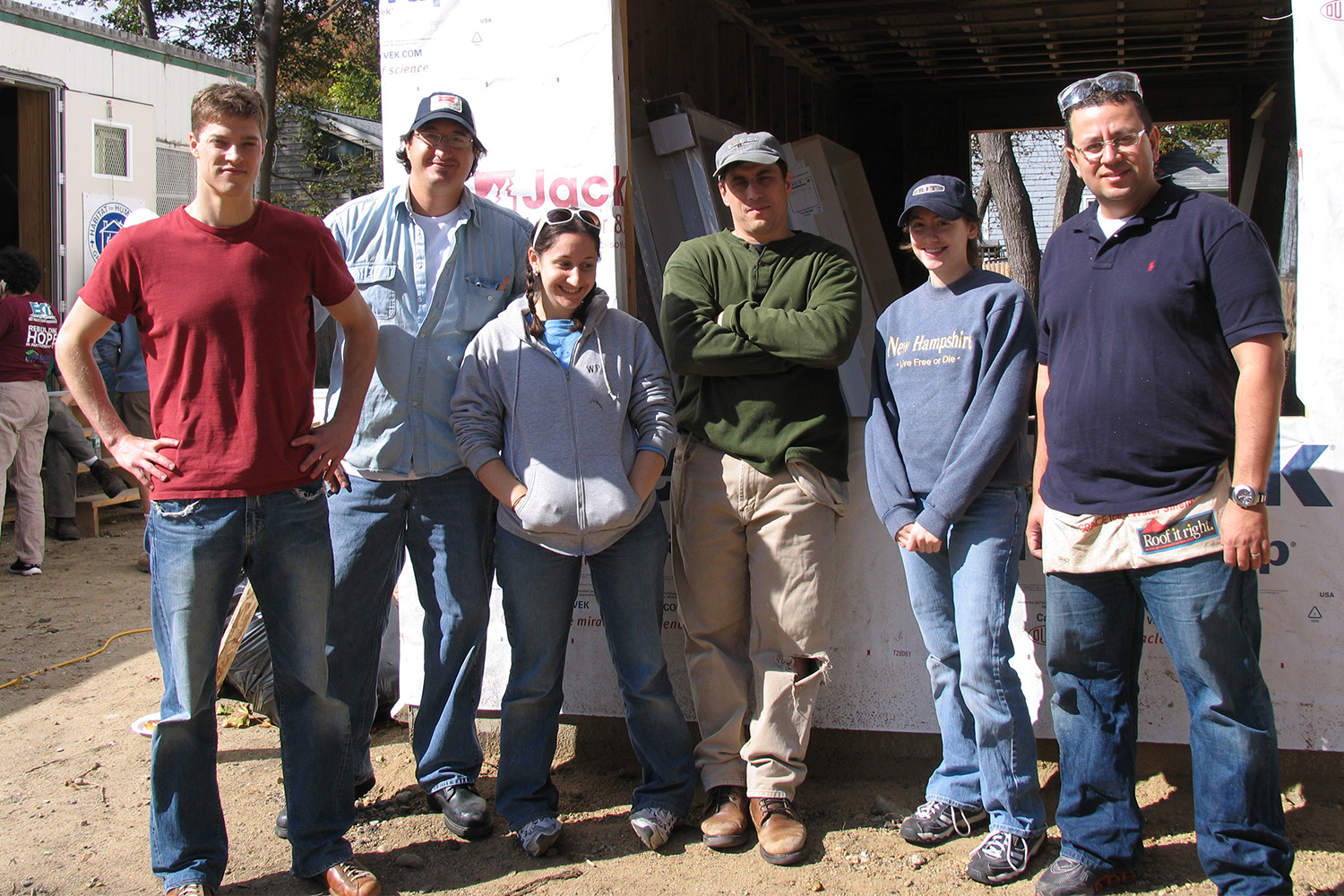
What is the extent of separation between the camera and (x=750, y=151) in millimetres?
3121

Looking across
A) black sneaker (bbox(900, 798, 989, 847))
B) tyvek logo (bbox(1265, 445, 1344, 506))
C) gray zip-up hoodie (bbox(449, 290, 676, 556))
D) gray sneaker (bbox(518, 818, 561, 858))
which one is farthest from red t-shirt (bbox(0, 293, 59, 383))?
tyvek logo (bbox(1265, 445, 1344, 506))

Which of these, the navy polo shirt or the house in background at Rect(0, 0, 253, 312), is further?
the house in background at Rect(0, 0, 253, 312)

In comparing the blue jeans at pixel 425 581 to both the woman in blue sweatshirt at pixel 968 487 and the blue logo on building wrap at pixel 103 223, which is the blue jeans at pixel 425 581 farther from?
the blue logo on building wrap at pixel 103 223

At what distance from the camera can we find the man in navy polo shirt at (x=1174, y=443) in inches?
96.1

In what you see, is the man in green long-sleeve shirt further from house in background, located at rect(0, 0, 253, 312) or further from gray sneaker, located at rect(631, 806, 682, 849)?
house in background, located at rect(0, 0, 253, 312)

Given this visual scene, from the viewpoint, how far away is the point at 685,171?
15.5ft

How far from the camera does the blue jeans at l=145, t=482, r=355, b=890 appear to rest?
8.91ft

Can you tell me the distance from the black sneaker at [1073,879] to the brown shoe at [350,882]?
177cm

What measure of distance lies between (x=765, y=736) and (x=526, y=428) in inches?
44.3

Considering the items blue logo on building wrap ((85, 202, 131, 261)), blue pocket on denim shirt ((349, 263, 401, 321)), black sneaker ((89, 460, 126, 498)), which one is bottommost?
black sneaker ((89, 460, 126, 498))

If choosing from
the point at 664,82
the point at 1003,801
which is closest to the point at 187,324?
the point at 1003,801

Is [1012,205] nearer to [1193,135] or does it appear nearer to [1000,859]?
[1000,859]

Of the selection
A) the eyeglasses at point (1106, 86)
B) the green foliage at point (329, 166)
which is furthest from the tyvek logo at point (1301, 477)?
the green foliage at point (329, 166)

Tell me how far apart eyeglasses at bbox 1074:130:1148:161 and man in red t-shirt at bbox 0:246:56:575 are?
690 centimetres
